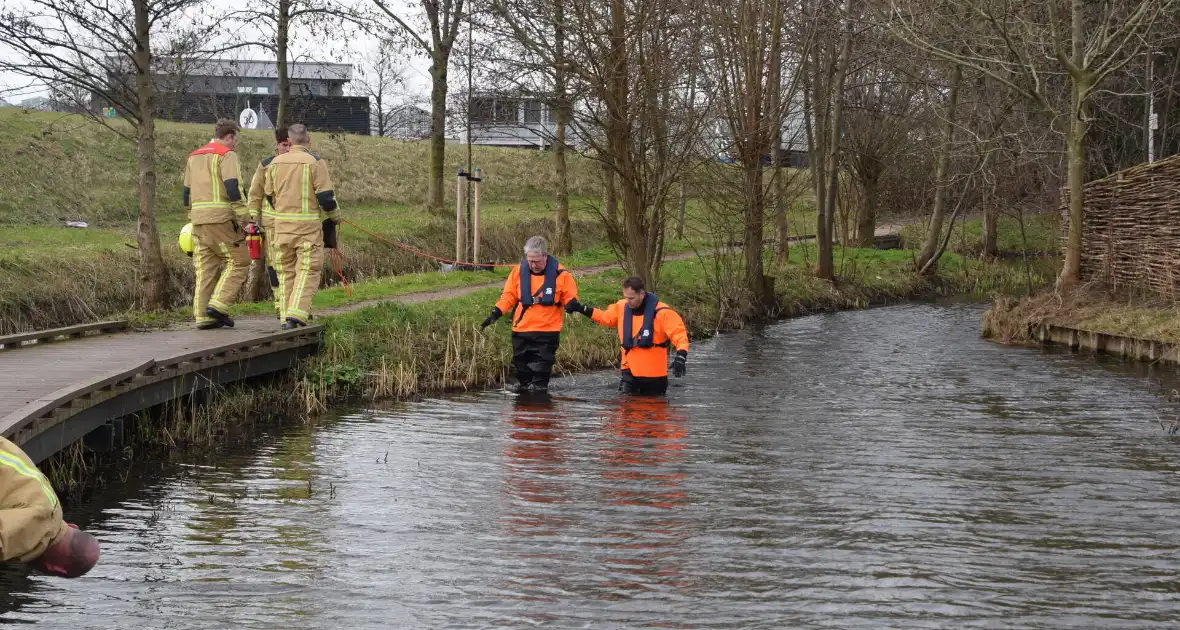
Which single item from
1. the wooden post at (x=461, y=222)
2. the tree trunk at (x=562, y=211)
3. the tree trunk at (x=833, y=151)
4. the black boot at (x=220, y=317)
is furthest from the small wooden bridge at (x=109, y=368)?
the tree trunk at (x=833, y=151)

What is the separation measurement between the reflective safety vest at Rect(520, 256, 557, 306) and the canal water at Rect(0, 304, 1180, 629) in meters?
1.13

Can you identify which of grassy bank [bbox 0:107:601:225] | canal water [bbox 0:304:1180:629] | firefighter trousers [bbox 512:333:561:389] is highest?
grassy bank [bbox 0:107:601:225]

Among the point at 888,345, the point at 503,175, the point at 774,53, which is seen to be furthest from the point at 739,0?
the point at 503,175

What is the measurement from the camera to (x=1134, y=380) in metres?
15.2

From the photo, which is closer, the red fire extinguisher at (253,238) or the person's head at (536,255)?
the person's head at (536,255)

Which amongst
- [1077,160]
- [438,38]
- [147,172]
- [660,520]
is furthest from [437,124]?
[660,520]

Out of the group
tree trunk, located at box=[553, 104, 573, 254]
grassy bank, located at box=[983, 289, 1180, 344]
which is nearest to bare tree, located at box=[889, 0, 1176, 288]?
grassy bank, located at box=[983, 289, 1180, 344]

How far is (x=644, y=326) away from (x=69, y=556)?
31.4 feet

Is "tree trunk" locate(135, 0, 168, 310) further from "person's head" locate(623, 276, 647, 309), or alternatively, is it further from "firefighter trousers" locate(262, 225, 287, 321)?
"person's head" locate(623, 276, 647, 309)

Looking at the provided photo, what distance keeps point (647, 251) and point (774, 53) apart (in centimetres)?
491

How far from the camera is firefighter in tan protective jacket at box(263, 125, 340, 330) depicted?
43.3 feet

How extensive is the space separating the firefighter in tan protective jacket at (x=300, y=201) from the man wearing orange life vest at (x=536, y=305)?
2019 mm

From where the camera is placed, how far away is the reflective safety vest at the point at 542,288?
1351 centimetres

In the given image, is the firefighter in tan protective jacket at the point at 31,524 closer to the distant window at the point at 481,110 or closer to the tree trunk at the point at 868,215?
the distant window at the point at 481,110
